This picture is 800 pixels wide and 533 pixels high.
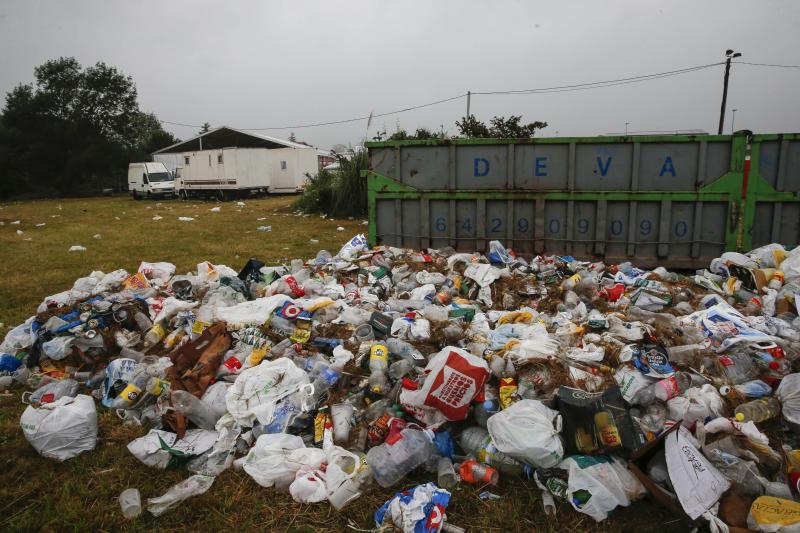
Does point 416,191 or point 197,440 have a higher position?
point 416,191

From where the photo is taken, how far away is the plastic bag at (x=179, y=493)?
2.38m

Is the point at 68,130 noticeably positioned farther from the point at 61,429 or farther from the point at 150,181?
the point at 61,429

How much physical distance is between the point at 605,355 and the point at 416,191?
3.48 metres

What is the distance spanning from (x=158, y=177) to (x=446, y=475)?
87.1ft

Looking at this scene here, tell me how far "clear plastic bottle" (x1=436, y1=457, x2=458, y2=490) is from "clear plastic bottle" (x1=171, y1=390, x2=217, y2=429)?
1.44 meters

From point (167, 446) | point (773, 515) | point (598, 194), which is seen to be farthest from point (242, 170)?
point (773, 515)

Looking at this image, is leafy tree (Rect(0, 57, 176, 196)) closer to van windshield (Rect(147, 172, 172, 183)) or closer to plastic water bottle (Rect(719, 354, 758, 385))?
van windshield (Rect(147, 172, 172, 183))

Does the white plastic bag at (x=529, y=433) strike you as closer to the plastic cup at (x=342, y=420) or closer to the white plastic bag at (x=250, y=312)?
the plastic cup at (x=342, y=420)

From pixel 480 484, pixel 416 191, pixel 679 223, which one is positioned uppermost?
pixel 416 191

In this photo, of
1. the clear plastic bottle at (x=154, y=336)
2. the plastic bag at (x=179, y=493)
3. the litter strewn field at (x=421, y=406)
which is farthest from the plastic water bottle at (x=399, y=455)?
the clear plastic bottle at (x=154, y=336)

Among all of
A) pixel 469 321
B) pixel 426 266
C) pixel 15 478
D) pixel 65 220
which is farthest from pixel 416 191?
pixel 65 220

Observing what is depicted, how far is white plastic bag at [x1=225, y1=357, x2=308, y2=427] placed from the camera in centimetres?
296

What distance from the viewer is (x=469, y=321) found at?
161 inches

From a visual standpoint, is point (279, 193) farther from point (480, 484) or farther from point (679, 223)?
point (480, 484)
